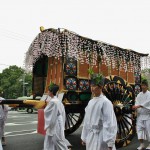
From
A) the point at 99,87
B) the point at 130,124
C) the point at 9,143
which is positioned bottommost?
the point at 9,143

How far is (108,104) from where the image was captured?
409cm

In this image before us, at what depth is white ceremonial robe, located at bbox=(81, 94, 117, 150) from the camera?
3.92 meters

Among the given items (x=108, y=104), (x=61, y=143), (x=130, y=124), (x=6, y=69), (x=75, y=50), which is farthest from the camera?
(x=6, y=69)

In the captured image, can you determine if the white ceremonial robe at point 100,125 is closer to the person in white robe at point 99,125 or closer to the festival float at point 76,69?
the person in white robe at point 99,125

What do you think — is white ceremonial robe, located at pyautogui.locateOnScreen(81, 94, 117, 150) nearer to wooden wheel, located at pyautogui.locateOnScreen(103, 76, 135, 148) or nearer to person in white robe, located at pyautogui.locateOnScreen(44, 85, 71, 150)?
person in white robe, located at pyautogui.locateOnScreen(44, 85, 71, 150)

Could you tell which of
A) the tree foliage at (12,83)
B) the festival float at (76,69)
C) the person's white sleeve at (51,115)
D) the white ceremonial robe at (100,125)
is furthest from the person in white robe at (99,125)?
the tree foliage at (12,83)

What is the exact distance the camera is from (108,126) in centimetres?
395

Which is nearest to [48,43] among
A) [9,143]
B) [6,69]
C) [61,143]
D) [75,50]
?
[75,50]

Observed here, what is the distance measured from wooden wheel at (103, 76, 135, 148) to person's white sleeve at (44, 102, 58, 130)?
1905 millimetres

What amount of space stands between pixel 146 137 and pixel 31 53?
3.98 meters

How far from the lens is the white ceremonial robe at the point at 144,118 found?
7133mm

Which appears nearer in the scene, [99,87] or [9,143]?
[99,87]

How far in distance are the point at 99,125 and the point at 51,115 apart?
6.17ft

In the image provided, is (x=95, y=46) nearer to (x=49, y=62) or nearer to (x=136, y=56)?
(x=49, y=62)
